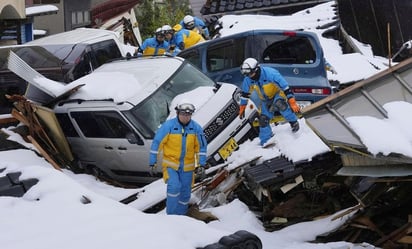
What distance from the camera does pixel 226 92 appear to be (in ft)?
31.4

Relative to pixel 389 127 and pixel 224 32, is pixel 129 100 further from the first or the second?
pixel 224 32

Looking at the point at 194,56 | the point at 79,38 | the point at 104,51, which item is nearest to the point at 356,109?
the point at 194,56

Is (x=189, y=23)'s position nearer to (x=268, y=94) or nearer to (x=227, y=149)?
(x=268, y=94)

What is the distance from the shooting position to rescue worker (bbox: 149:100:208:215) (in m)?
7.93

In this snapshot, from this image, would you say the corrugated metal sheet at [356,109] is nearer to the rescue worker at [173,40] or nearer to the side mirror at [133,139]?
the side mirror at [133,139]

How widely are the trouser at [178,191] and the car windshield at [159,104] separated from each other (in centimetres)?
113

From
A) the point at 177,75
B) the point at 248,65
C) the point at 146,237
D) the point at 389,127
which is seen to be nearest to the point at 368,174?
the point at 389,127

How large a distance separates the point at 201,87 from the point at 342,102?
3721 mm

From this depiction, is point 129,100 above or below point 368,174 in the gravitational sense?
below

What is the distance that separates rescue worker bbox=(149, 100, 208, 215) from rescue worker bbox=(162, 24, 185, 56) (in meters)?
5.35

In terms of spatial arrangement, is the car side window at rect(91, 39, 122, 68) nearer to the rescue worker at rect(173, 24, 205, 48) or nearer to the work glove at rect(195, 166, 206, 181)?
the rescue worker at rect(173, 24, 205, 48)

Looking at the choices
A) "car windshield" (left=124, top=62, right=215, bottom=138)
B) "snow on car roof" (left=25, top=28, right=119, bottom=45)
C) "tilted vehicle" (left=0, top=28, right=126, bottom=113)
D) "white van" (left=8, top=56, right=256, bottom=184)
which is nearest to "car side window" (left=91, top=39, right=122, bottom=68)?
"tilted vehicle" (left=0, top=28, right=126, bottom=113)

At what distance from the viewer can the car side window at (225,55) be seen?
11312mm

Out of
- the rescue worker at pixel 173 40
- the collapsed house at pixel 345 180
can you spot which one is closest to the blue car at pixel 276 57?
the rescue worker at pixel 173 40
